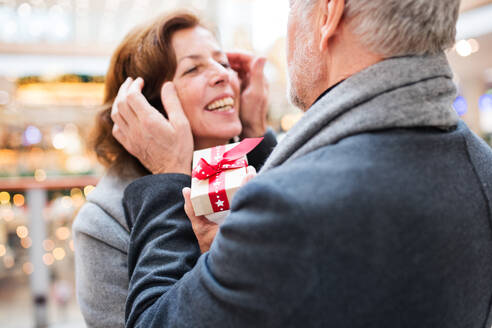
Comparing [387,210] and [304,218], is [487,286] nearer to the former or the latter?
[387,210]

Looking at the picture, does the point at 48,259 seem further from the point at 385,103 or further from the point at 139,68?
the point at 385,103

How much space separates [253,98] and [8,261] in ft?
9.48

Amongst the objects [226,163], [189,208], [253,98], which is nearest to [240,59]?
[253,98]

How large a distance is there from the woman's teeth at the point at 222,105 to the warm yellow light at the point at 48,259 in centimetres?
269

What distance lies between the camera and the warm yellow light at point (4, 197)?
338cm

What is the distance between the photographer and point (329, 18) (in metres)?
0.79

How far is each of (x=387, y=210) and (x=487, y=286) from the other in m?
0.30

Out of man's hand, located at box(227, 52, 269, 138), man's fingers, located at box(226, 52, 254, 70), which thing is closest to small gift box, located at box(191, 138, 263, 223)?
man's hand, located at box(227, 52, 269, 138)

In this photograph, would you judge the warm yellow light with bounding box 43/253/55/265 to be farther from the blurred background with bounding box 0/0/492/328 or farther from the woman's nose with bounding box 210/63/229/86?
the woman's nose with bounding box 210/63/229/86

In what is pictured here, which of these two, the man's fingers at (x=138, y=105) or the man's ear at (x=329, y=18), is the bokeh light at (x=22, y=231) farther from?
the man's ear at (x=329, y=18)

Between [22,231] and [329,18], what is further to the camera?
[22,231]

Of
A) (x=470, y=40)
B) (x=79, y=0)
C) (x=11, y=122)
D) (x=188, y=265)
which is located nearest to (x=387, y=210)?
(x=188, y=265)

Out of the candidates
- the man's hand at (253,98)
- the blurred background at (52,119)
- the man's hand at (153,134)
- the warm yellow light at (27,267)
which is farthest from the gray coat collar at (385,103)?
the warm yellow light at (27,267)

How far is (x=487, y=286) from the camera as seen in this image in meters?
0.77
